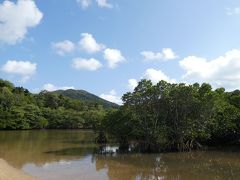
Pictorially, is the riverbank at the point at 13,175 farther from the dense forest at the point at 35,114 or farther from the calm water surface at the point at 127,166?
the dense forest at the point at 35,114

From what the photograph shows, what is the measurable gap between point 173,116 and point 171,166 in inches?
589

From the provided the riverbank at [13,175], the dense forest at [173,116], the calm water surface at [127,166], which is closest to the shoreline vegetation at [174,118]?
the dense forest at [173,116]

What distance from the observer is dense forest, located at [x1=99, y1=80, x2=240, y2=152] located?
44438 mm

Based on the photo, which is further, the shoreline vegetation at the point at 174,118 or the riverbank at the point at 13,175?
the shoreline vegetation at the point at 174,118

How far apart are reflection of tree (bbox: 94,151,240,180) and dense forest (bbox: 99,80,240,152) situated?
4.75 meters

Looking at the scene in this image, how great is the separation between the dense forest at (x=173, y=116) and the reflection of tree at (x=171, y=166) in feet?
15.6

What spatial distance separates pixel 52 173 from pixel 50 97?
119 meters

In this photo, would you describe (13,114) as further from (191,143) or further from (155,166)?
(155,166)

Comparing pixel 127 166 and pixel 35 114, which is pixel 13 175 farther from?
pixel 35 114

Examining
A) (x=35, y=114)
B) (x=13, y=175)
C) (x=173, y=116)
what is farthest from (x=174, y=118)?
(x=35, y=114)

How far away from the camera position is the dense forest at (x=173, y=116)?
4444 cm

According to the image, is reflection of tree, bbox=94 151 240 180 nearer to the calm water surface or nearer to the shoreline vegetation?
the calm water surface

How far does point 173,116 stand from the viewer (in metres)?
46.7

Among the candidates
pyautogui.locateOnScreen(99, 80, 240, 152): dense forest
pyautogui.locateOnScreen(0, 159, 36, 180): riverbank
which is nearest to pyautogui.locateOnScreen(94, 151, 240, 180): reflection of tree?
pyautogui.locateOnScreen(99, 80, 240, 152): dense forest
